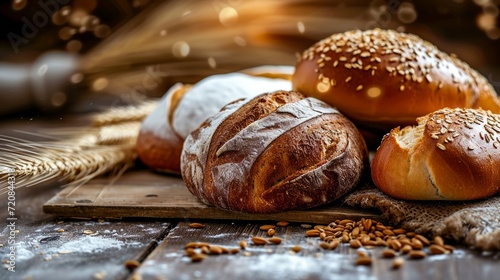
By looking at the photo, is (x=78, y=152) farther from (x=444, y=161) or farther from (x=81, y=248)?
(x=444, y=161)

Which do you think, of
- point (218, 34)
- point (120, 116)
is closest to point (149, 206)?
point (120, 116)

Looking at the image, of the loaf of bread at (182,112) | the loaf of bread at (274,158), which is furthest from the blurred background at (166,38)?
the loaf of bread at (274,158)

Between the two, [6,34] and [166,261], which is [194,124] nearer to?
[166,261]

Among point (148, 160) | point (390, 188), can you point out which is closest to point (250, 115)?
point (390, 188)

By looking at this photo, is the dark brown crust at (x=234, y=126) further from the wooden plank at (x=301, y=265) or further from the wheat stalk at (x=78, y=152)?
the wheat stalk at (x=78, y=152)

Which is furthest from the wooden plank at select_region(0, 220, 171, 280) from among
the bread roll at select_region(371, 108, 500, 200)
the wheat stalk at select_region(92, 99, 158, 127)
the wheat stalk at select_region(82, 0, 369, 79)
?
the wheat stalk at select_region(82, 0, 369, 79)

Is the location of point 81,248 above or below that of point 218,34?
below

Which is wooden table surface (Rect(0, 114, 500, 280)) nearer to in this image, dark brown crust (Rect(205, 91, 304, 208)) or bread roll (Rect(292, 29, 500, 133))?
dark brown crust (Rect(205, 91, 304, 208))
